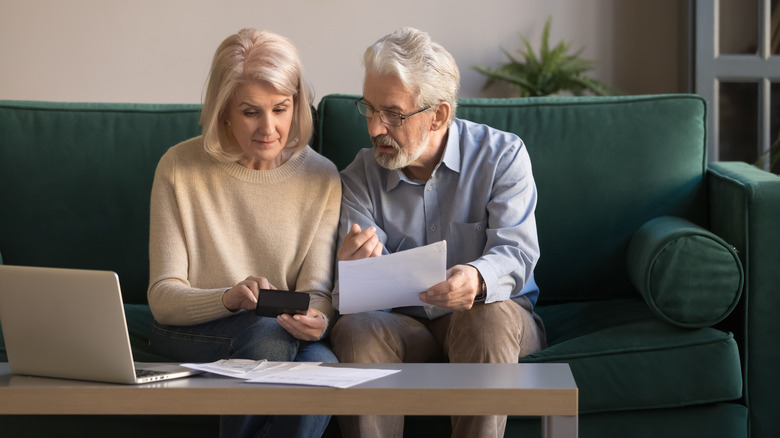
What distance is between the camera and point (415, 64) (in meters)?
1.88

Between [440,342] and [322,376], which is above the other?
[322,376]

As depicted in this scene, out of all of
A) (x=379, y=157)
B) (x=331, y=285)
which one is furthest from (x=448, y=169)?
(x=331, y=285)

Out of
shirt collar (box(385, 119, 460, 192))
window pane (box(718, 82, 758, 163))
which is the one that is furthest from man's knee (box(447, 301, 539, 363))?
window pane (box(718, 82, 758, 163))

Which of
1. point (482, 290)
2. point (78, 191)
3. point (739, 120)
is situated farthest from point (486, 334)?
point (739, 120)

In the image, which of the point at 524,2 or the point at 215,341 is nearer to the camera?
the point at 215,341

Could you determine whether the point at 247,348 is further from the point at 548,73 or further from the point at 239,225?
the point at 548,73

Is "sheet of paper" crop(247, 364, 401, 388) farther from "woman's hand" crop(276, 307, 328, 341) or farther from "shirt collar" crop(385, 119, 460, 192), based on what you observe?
"shirt collar" crop(385, 119, 460, 192)

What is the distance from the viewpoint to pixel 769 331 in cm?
187

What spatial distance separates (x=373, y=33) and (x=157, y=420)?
2908mm

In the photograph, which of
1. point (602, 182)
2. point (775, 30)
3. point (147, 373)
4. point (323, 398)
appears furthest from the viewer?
point (775, 30)

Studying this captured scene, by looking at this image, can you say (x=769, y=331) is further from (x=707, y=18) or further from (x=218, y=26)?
(x=218, y=26)

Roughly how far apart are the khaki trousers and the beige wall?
2.68 m

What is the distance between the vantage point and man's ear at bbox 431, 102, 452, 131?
76.5 inches

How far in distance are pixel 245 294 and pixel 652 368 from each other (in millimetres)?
860
